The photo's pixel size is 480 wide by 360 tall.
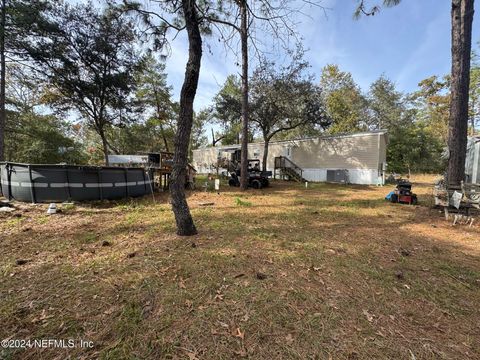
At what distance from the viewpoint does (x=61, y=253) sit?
3275 millimetres

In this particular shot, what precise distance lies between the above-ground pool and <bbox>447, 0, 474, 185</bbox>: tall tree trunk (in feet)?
35.1

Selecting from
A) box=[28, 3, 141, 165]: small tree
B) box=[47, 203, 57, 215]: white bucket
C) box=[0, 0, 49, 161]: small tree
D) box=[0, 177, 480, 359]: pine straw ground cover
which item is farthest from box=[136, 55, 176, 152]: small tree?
box=[0, 177, 480, 359]: pine straw ground cover

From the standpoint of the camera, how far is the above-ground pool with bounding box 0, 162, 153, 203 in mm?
6379

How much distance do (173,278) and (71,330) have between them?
1.00 meters

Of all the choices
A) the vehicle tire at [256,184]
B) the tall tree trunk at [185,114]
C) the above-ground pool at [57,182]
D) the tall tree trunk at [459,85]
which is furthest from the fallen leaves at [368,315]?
the vehicle tire at [256,184]

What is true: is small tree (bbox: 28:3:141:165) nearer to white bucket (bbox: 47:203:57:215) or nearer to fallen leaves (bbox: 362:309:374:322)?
white bucket (bbox: 47:203:57:215)

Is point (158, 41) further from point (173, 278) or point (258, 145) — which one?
point (258, 145)

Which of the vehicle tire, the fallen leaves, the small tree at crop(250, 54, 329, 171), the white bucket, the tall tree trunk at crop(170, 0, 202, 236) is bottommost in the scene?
the fallen leaves

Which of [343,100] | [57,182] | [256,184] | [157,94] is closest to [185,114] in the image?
[57,182]

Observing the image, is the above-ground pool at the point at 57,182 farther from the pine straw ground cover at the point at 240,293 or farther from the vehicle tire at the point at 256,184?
the vehicle tire at the point at 256,184

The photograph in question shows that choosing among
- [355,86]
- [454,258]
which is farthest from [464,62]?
[355,86]

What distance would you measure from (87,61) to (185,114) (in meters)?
11.3

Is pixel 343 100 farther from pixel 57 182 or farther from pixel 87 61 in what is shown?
pixel 57 182

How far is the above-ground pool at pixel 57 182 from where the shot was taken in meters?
6.38
